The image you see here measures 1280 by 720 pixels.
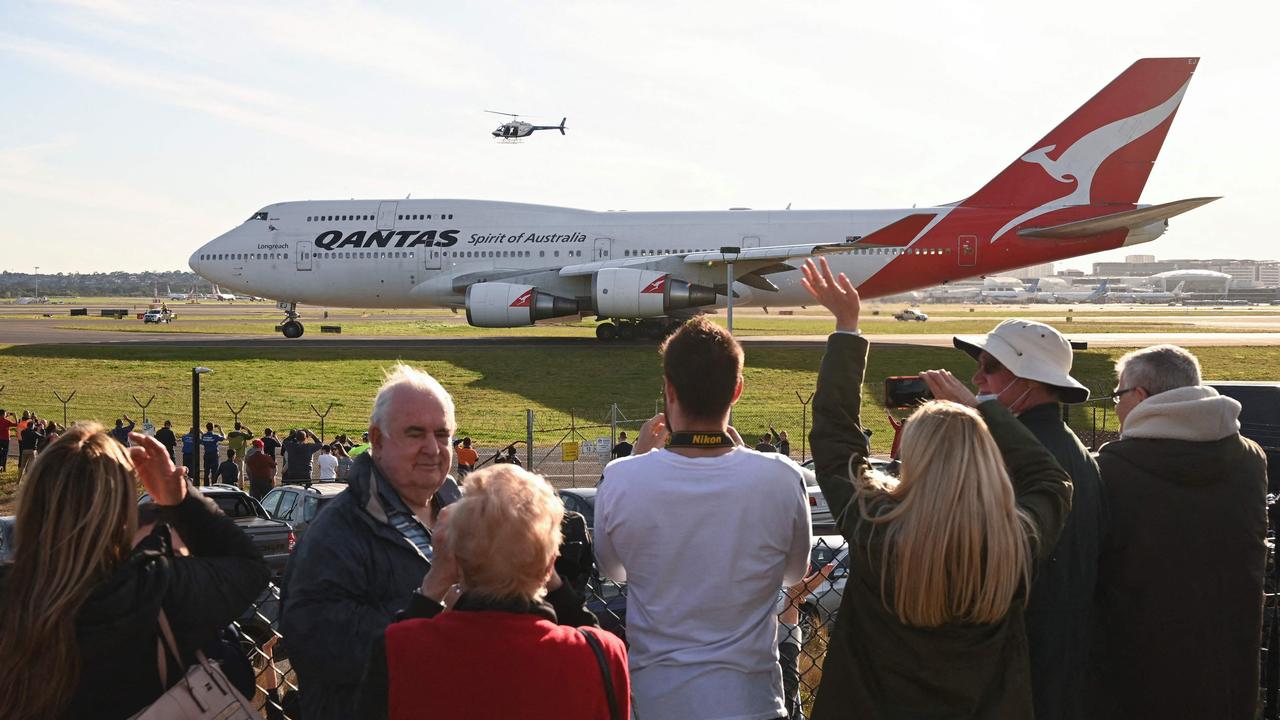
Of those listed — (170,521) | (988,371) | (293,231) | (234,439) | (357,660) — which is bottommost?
(234,439)

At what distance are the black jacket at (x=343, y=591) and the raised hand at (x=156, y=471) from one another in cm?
41

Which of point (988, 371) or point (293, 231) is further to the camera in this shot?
point (293, 231)

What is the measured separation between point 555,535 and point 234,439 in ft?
51.6

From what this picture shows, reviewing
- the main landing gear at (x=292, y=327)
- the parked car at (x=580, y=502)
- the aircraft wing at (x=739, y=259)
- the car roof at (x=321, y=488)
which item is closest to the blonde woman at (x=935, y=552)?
the parked car at (x=580, y=502)

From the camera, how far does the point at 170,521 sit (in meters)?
3.19

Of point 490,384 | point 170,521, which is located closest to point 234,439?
point 490,384

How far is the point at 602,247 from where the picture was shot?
3397 cm

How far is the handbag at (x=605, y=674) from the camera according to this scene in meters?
2.77

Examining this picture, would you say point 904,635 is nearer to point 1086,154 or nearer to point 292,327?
point 1086,154

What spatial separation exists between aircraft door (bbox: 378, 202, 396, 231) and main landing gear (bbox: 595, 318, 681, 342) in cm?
731

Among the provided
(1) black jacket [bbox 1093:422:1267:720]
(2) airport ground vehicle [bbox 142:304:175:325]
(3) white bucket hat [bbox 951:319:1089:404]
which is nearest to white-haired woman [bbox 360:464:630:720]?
(3) white bucket hat [bbox 951:319:1089:404]

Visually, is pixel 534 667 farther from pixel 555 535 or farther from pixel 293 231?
pixel 293 231

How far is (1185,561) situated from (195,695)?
3281 mm

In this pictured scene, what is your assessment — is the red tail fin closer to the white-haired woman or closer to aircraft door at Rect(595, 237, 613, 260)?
aircraft door at Rect(595, 237, 613, 260)
